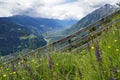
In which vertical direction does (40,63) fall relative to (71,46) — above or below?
below

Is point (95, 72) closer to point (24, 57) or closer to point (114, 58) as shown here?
point (114, 58)

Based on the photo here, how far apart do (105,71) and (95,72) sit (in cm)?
24

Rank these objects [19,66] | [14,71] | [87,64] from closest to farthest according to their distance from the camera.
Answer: [87,64] → [14,71] → [19,66]

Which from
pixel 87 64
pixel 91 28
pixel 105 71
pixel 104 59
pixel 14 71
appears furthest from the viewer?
pixel 91 28

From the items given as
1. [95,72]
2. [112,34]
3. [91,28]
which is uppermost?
[91,28]

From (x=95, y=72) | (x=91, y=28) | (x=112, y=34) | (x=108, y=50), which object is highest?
(x=91, y=28)

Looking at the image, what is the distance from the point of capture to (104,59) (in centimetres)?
414

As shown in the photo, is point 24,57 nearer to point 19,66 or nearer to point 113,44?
point 19,66

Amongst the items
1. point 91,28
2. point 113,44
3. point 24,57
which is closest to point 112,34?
point 113,44

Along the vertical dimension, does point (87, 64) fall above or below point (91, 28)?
below

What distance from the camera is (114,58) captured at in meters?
4.17

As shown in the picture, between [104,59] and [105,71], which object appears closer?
[105,71]

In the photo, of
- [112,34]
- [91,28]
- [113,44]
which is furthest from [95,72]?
[91,28]

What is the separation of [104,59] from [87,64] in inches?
17.3
